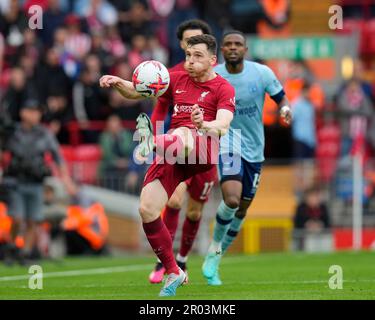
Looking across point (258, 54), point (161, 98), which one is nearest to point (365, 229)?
point (258, 54)

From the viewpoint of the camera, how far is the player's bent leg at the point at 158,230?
10.8 metres

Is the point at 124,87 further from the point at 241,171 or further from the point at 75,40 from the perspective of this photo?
the point at 75,40

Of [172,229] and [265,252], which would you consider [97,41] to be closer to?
[265,252]

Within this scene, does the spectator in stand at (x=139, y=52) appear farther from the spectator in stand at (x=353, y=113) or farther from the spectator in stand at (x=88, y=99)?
the spectator in stand at (x=353, y=113)

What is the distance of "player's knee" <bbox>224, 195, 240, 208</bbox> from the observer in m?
12.8

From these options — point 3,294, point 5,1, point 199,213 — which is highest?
point 5,1

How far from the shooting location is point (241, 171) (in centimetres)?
1329

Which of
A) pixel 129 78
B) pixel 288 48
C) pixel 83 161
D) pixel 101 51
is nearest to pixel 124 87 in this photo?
pixel 288 48

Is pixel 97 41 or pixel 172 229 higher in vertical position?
pixel 97 41

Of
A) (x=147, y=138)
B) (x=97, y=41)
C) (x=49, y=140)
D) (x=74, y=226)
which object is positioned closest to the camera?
(x=147, y=138)

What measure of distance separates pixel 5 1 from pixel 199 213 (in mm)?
14469

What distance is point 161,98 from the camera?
1174 cm

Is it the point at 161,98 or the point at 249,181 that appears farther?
the point at 249,181

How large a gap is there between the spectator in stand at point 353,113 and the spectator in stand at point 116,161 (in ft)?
13.6
